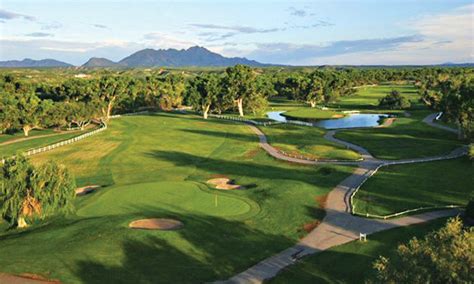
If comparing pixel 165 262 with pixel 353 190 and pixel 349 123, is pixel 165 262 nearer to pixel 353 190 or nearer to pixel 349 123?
pixel 353 190

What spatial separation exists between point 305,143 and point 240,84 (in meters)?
57.7

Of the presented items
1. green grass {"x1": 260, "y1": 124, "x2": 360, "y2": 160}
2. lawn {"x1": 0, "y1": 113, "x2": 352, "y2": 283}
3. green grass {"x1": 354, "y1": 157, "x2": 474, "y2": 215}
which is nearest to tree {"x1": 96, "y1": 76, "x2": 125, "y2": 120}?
lawn {"x1": 0, "y1": 113, "x2": 352, "y2": 283}

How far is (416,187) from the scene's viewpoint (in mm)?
57625

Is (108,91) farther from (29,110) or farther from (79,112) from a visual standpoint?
(29,110)

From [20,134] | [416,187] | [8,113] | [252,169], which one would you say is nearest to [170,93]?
[20,134]

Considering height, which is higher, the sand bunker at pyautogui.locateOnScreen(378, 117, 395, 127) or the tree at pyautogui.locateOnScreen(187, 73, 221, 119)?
the tree at pyautogui.locateOnScreen(187, 73, 221, 119)

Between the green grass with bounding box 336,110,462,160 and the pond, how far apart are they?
1393 cm

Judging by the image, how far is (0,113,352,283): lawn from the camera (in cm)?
3534

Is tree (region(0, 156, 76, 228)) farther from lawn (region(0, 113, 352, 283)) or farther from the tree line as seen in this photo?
the tree line

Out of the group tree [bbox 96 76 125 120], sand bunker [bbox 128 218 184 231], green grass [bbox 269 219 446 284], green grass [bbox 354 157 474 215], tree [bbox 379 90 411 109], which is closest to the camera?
green grass [bbox 269 219 446 284]

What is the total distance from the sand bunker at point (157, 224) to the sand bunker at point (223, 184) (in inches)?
659

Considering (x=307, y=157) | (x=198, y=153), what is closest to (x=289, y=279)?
(x=307, y=157)

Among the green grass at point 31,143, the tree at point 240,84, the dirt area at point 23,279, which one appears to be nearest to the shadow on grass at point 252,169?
the green grass at point 31,143

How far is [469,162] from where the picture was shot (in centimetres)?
6869
